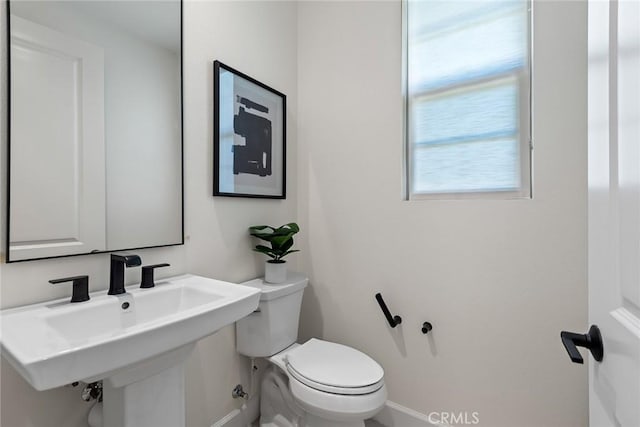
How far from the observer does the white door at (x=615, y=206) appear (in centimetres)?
44

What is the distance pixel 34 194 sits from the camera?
922 millimetres

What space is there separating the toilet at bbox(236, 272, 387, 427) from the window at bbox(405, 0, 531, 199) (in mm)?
858

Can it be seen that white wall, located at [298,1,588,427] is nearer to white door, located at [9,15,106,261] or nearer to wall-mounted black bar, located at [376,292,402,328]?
wall-mounted black bar, located at [376,292,402,328]

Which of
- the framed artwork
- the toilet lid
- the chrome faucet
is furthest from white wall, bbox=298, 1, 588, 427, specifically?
the chrome faucet

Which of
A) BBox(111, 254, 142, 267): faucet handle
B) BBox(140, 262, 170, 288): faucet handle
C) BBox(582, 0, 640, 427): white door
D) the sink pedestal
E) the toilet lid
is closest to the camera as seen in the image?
BBox(582, 0, 640, 427): white door

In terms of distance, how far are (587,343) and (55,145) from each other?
4.76ft

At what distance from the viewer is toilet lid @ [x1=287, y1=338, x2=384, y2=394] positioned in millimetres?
1216

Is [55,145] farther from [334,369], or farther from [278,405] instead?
[278,405]

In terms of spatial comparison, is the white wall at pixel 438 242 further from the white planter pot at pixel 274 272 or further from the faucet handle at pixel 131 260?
the faucet handle at pixel 131 260

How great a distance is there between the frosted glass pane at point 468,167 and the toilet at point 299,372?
853 millimetres

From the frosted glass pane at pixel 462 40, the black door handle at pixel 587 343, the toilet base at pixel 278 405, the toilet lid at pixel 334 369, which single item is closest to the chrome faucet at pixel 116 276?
the toilet lid at pixel 334 369

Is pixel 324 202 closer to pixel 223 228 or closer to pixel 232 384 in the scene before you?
pixel 223 228

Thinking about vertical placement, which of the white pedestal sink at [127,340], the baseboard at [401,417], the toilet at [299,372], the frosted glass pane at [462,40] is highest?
the frosted glass pane at [462,40]

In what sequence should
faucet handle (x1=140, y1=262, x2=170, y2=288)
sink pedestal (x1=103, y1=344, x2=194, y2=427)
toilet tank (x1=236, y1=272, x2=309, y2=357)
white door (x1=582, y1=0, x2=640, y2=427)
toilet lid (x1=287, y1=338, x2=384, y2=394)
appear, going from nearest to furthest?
white door (x1=582, y1=0, x2=640, y2=427) → sink pedestal (x1=103, y1=344, x2=194, y2=427) → faucet handle (x1=140, y1=262, x2=170, y2=288) → toilet lid (x1=287, y1=338, x2=384, y2=394) → toilet tank (x1=236, y1=272, x2=309, y2=357)
